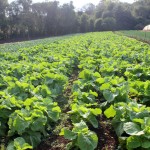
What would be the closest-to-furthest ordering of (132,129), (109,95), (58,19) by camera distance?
(132,129) < (109,95) < (58,19)

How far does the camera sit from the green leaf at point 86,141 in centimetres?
346

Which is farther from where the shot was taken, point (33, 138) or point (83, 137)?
point (33, 138)

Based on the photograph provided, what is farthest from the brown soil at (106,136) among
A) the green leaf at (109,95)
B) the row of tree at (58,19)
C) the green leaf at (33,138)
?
the row of tree at (58,19)

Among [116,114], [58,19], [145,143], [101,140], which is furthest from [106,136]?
[58,19]

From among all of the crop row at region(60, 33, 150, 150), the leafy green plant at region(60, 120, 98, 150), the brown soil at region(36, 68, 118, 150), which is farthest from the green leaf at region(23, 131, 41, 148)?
the leafy green plant at region(60, 120, 98, 150)

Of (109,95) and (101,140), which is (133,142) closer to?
(101,140)

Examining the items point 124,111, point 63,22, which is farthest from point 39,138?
point 63,22

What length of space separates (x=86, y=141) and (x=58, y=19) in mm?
57964

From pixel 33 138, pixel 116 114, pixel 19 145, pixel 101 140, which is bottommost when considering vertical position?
pixel 101 140

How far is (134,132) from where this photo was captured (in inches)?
132

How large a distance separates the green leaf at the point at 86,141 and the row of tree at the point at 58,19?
52270 mm

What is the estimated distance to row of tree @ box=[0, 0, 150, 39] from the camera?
5494 cm

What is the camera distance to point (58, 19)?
59.8 metres

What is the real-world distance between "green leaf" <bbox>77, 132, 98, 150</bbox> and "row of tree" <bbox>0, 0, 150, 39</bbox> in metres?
52.3
